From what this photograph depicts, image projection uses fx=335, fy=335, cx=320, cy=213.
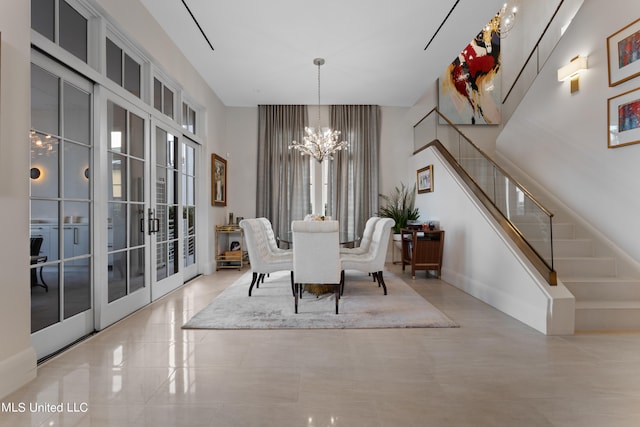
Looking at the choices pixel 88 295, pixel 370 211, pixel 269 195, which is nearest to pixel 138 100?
pixel 88 295

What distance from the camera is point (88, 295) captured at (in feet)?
9.41

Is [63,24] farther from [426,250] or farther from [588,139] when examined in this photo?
[588,139]

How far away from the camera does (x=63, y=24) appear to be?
260cm

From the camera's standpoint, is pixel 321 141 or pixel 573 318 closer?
pixel 573 318

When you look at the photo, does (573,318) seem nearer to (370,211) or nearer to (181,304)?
(181,304)

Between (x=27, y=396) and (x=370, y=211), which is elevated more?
(x=370, y=211)

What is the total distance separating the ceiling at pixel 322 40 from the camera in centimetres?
359

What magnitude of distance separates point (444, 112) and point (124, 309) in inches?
257

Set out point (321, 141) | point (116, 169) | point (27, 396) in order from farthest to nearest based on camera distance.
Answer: point (321, 141) < point (116, 169) < point (27, 396)

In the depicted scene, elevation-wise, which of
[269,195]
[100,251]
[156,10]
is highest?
[156,10]

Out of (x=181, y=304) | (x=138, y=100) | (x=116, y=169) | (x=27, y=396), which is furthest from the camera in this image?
(x=181, y=304)

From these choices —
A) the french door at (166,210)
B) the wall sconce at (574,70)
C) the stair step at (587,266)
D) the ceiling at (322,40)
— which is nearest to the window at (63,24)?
the ceiling at (322,40)

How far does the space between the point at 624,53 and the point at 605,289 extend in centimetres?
238

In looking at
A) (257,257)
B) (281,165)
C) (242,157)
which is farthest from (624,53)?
(242,157)
